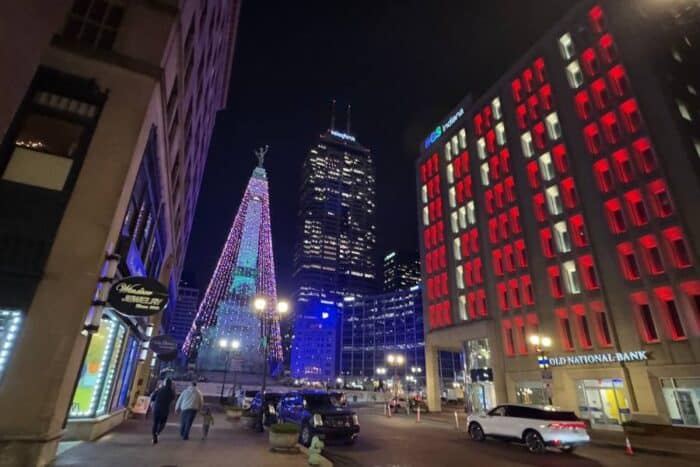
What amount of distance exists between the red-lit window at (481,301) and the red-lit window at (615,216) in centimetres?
1469

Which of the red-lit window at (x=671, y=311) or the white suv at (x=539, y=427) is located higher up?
the red-lit window at (x=671, y=311)

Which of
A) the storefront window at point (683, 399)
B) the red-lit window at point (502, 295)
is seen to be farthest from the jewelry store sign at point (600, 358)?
the red-lit window at point (502, 295)

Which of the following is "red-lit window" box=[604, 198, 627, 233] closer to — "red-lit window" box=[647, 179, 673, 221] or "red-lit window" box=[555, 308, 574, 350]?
"red-lit window" box=[647, 179, 673, 221]

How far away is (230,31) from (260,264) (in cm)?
3157

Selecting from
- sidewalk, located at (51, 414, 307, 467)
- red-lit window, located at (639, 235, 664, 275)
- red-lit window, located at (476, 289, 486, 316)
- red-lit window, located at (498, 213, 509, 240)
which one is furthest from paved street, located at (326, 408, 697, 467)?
red-lit window, located at (498, 213, 509, 240)

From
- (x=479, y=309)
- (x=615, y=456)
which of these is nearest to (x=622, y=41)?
(x=479, y=309)

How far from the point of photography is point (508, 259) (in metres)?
40.0

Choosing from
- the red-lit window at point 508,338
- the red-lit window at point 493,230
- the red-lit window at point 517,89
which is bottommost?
the red-lit window at point 508,338

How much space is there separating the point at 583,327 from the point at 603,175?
43.8ft

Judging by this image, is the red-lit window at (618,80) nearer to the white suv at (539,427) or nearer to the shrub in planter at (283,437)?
the white suv at (539,427)

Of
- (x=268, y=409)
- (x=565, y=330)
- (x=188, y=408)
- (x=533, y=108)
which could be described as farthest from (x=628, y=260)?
(x=188, y=408)

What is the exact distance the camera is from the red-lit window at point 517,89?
43.0m

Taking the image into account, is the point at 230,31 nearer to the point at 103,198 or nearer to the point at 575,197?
the point at 103,198

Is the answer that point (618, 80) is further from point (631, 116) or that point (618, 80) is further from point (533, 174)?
point (533, 174)
